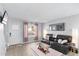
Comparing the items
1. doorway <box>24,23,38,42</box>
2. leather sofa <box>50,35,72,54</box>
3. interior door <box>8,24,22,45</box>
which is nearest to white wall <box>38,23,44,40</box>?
doorway <box>24,23,38,42</box>

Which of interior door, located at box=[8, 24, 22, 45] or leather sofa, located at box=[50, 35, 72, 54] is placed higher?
interior door, located at box=[8, 24, 22, 45]

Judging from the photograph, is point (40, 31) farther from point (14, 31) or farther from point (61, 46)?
point (61, 46)

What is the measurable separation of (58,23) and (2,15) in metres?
1.67

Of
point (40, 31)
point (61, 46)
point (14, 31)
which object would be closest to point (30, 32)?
point (40, 31)

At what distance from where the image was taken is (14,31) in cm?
273

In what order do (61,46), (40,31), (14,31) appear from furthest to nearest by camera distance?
1. (61,46)
2. (40,31)
3. (14,31)

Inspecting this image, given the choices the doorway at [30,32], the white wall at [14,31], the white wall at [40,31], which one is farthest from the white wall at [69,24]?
the white wall at [14,31]

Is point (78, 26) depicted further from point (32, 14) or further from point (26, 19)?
point (26, 19)

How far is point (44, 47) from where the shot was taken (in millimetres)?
2951

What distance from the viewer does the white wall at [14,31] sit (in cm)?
255

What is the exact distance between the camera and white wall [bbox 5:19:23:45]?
255 centimetres

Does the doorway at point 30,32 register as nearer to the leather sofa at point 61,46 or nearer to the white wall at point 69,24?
the white wall at point 69,24

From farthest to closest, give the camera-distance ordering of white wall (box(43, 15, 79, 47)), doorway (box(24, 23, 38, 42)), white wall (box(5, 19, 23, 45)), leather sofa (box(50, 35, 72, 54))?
leather sofa (box(50, 35, 72, 54)) → doorway (box(24, 23, 38, 42)) → white wall (box(43, 15, 79, 47)) → white wall (box(5, 19, 23, 45))

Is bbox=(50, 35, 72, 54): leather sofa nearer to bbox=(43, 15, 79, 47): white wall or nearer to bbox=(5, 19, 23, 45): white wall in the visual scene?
bbox=(43, 15, 79, 47): white wall
